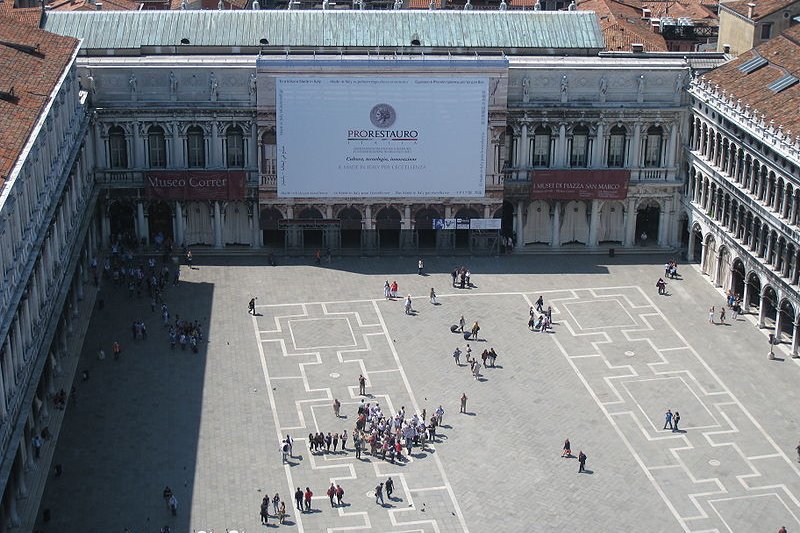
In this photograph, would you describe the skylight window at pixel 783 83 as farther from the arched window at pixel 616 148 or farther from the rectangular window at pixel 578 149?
the rectangular window at pixel 578 149

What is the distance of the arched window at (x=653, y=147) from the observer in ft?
388

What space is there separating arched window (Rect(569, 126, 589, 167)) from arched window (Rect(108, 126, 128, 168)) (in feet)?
116

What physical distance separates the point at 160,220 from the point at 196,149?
6875mm

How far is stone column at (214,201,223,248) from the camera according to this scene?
117312 millimetres

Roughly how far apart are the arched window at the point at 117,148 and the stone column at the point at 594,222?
37552 mm

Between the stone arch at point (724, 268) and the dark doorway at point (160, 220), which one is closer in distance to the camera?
the stone arch at point (724, 268)

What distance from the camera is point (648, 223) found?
400 ft

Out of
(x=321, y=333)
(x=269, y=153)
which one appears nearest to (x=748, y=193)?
(x=321, y=333)

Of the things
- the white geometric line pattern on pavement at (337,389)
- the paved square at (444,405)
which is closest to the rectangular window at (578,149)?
the paved square at (444,405)

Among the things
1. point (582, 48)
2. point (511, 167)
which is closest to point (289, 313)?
point (511, 167)

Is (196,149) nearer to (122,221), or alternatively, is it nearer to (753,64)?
(122,221)

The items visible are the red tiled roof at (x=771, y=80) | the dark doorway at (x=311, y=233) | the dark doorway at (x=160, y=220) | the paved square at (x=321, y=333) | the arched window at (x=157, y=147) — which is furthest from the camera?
the dark doorway at (x=160, y=220)

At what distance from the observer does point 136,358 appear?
98375 millimetres

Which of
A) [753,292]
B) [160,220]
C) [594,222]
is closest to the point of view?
[753,292]
